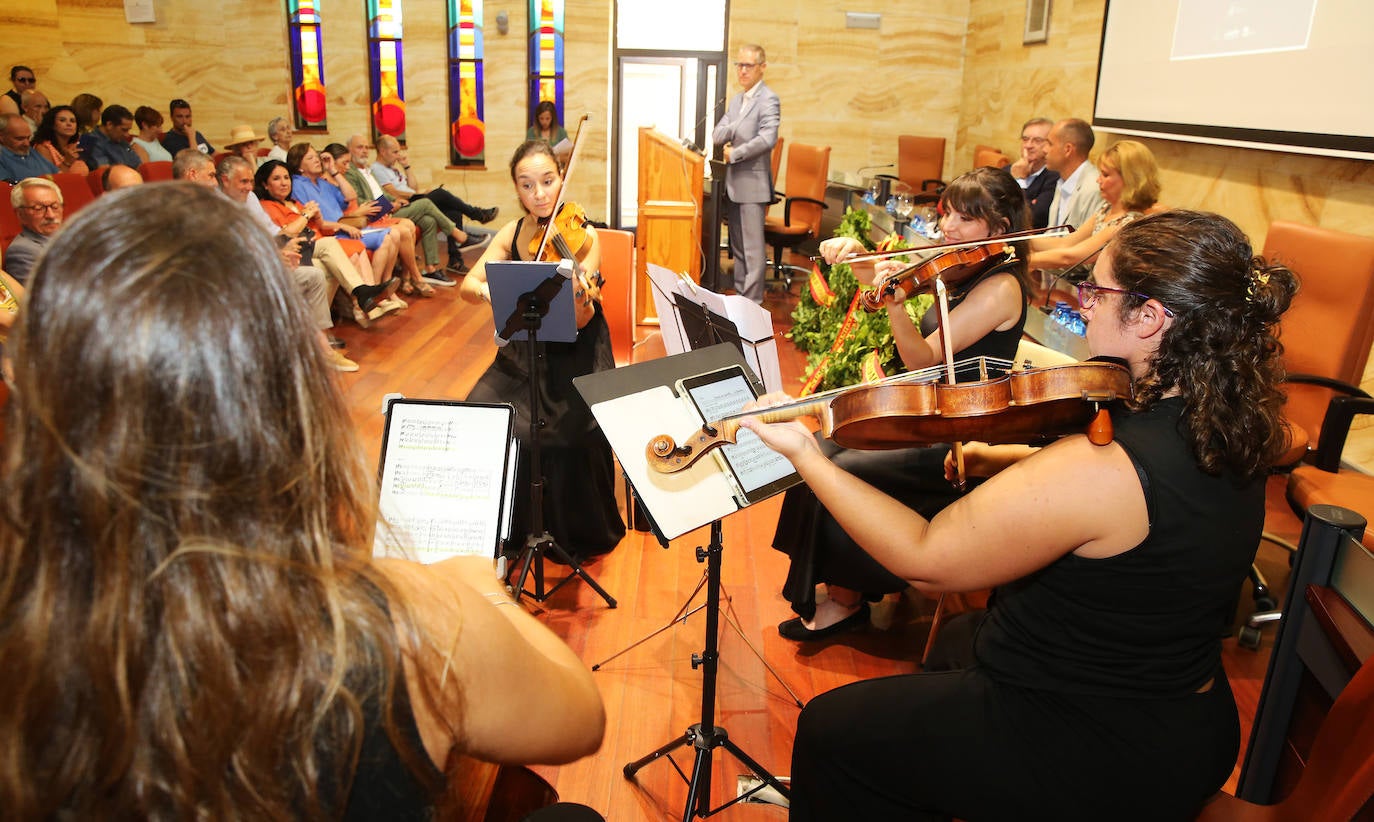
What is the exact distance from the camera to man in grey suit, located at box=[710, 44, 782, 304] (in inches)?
260

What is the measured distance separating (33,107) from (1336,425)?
928cm

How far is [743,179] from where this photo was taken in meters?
6.78

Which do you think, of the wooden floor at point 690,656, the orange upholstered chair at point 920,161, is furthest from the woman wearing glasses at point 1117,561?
the orange upholstered chair at point 920,161

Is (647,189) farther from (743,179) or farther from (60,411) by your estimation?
(60,411)

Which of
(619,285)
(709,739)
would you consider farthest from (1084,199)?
(709,739)

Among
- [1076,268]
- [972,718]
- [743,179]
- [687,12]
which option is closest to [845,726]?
[972,718]

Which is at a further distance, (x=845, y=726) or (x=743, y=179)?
(x=743, y=179)

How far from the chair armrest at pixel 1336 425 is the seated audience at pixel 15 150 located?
7098mm

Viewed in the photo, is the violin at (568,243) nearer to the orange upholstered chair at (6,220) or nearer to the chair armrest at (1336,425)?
the chair armrest at (1336,425)

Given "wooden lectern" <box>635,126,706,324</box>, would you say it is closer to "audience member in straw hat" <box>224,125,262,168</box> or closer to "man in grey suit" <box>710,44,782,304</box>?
"man in grey suit" <box>710,44,782,304</box>

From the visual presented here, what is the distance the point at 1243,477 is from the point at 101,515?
1540mm

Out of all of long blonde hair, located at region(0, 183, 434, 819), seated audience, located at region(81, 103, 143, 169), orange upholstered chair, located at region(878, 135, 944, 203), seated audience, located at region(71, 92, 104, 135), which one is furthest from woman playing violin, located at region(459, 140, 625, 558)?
seated audience, located at region(71, 92, 104, 135)

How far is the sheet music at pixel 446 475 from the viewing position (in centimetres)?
183

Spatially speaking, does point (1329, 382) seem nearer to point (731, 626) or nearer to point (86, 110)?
point (731, 626)
